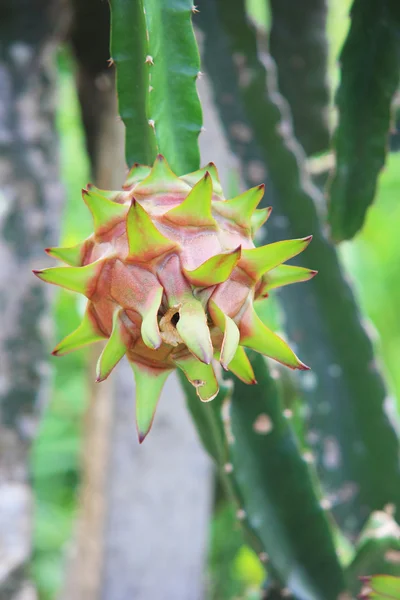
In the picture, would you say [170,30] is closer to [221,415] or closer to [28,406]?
[221,415]

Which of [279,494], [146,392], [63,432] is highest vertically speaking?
[146,392]

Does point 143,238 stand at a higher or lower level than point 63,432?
higher

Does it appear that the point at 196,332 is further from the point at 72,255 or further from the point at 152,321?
the point at 72,255

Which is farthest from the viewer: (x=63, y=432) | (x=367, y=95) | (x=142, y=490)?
(x=63, y=432)

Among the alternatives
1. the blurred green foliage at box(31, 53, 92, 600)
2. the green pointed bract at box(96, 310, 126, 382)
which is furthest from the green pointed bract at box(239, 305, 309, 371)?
the blurred green foliage at box(31, 53, 92, 600)

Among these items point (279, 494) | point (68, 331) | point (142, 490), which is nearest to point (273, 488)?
point (279, 494)

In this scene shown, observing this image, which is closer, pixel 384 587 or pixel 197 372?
pixel 197 372

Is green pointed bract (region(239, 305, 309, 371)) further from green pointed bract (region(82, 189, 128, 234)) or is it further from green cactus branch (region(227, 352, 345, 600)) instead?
green cactus branch (region(227, 352, 345, 600))

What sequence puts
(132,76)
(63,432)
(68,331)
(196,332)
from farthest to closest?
(63,432) < (68,331) < (132,76) < (196,332)
